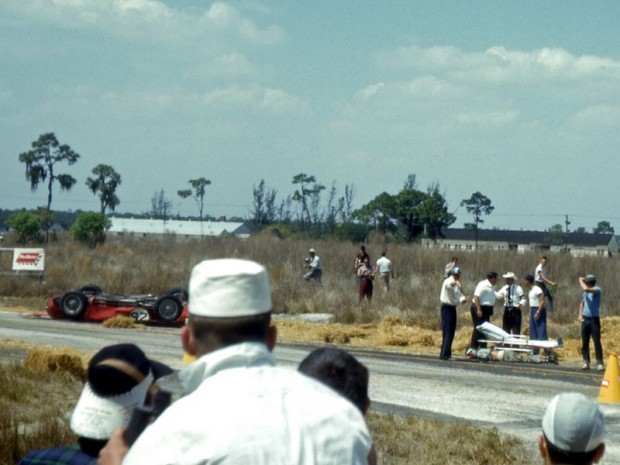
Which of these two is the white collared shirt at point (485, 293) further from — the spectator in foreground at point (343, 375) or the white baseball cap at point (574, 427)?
the spectator in foreground at point (343, 375)

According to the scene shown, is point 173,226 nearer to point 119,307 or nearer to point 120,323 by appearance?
point 119,307

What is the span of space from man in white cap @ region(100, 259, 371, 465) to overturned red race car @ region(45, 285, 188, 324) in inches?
970

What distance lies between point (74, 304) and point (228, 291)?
26.0m

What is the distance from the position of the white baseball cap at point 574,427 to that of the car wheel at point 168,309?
23.3 metres

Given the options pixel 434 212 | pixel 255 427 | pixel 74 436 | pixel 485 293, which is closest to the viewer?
pixel 255 427

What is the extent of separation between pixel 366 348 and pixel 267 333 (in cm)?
2090

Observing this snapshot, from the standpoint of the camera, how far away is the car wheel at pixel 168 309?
27.3m

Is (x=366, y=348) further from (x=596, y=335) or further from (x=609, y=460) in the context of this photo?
(x=609, y=460)

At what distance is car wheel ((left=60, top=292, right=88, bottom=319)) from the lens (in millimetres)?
28141

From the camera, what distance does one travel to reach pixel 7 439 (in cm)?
884

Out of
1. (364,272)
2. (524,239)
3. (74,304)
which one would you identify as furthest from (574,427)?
(524,239)

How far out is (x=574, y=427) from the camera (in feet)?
14.3

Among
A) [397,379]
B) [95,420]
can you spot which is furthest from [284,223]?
[95,420]

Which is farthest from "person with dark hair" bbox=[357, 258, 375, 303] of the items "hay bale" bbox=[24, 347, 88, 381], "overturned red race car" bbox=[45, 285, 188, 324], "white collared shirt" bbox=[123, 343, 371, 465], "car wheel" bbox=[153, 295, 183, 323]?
"white collared shirt" bbox=[123, 343, 371, 465]
